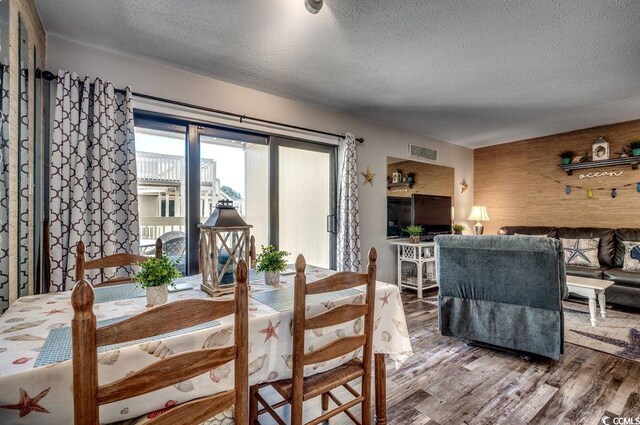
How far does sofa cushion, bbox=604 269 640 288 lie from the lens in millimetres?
3432

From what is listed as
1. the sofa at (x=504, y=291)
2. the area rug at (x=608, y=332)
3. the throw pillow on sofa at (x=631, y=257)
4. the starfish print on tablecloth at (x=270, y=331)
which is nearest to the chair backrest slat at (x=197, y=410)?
the starfish print on tablecloth at (x=270, y=331)

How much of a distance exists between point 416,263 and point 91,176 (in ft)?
13.0

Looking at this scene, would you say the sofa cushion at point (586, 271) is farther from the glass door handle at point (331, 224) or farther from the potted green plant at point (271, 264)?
the potted green plant at point (271, 264)

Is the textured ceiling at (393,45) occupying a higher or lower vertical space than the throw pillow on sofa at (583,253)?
higher

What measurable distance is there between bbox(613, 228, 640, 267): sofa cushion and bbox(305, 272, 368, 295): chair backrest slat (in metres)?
4.44

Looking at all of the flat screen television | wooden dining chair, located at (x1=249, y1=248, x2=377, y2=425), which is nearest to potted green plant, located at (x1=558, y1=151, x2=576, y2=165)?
the flat screen television

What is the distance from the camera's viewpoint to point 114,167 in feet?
7.75

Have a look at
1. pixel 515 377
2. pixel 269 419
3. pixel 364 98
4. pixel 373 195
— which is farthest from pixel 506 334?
pixel 364 98

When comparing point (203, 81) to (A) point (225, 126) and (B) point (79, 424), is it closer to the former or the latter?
(A) point (225, 126)

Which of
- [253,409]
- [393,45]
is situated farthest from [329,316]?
[393,45]

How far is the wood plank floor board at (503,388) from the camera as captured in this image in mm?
1786

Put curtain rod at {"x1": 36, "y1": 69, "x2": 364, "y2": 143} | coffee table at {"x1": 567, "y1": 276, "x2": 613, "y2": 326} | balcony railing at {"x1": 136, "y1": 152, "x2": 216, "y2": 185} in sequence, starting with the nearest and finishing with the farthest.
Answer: curtain rod at {"x1": 36, "y1": 69, "x2": 364, "y2": 143}, balcony railing at {"x1": 136, "y1": 152, "x2": 216, "y2": 185}, coffee table at {"x1": 567, "y1": 276, "x2": 613, "y2": 326}

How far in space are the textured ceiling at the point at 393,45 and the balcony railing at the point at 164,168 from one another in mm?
813

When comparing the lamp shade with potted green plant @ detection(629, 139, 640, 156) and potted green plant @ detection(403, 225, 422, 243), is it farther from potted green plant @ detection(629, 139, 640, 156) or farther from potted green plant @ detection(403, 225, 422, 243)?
potted green plant @ detection(629, 139, 640, 156)
